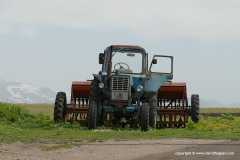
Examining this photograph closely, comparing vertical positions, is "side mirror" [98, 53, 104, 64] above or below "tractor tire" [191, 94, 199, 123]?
above

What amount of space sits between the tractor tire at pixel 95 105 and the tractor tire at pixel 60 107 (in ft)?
7.65

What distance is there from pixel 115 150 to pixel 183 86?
9801mm

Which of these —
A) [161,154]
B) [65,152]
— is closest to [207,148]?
[161,154]

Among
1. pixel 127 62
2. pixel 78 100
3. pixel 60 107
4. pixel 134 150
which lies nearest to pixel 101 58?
pixel 127 62

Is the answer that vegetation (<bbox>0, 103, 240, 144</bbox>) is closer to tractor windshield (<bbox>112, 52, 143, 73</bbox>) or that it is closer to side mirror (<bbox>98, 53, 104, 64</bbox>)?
tractor windshield (<bbox>112, 52, 143, 73</bbox>)

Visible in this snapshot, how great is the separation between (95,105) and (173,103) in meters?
4.74

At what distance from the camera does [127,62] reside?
21.6m

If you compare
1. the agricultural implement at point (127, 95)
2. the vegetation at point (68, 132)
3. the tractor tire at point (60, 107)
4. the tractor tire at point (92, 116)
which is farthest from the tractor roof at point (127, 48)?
the tractor tire at point (60, 107)

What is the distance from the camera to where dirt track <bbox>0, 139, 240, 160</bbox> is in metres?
12.6

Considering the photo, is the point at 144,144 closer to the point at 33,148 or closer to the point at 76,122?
the point at 33,148

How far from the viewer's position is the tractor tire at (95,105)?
65.6ft

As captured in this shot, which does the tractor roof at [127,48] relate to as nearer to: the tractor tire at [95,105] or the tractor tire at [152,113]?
the tractor tire at [95,105]

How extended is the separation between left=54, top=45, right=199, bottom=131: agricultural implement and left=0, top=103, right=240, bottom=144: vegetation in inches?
27.7

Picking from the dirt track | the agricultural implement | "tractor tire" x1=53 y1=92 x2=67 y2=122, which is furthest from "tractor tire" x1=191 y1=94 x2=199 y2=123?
the dirt track
